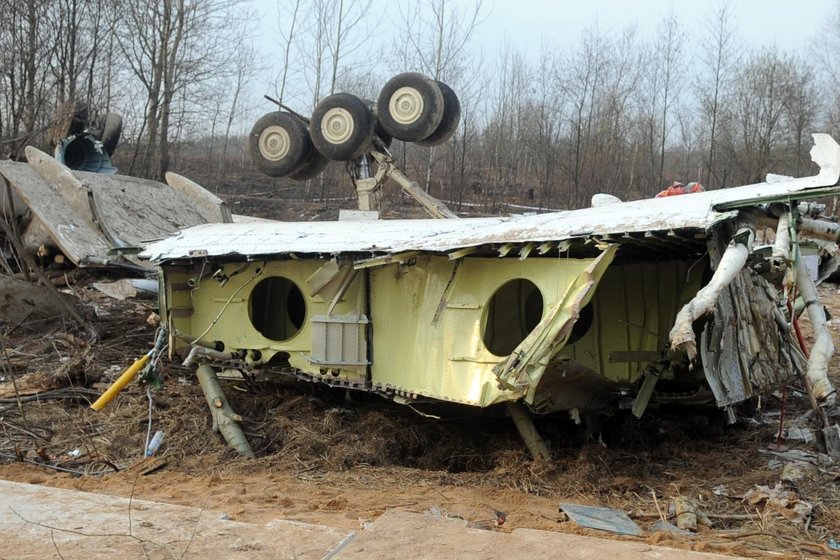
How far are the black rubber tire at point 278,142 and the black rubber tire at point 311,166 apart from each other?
0.15 metres

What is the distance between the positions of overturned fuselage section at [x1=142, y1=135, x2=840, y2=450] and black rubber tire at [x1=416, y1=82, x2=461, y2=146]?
4192 millimetres

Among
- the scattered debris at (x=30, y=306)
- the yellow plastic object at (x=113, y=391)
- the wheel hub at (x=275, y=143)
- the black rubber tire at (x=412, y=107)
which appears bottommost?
the yellow plastic object at (x=113, y=391)

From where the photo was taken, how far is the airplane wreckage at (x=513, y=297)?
21.5 ft

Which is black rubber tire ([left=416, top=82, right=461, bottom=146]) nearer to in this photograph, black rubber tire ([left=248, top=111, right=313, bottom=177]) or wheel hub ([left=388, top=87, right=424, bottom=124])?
wheel hub ([left=388, top=87, right=424, bottom=124])

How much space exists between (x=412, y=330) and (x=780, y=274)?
13.5 ft

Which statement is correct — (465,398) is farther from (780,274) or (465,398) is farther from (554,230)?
(780,274)

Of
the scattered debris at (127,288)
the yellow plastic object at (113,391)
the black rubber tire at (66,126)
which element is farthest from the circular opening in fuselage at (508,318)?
the black rubber tire at (66,126)

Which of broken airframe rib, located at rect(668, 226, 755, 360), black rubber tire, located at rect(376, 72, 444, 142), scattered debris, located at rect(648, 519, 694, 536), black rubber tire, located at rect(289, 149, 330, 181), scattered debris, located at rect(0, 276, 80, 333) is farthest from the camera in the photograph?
black rubber tire, located at rect(289, 149, 330, 181)

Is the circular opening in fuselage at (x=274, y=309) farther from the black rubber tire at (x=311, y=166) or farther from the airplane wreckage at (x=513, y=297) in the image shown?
the black rubber tire at (x=311, y=166)

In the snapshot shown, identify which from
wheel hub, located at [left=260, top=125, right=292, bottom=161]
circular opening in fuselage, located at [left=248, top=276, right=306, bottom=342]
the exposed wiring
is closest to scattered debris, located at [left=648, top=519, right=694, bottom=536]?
the exposed wiring

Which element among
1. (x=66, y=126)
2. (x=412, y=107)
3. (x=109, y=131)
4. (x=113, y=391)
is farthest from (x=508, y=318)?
(x=109, y=131)

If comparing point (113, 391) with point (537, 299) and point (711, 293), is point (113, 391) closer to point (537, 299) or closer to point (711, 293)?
point (537, 299)

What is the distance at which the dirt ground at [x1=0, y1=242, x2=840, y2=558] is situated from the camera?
249 inches

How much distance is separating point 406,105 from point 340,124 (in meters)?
1.19
